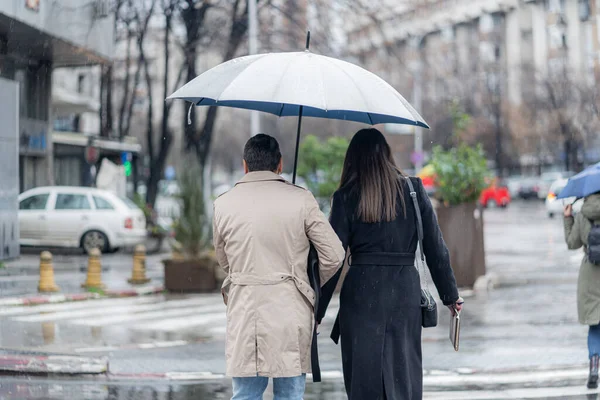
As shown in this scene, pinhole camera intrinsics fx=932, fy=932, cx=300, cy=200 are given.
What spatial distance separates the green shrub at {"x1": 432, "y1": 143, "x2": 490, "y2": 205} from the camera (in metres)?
14.5

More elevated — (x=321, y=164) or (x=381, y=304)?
(x=321, y=164)

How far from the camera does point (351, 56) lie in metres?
25.1

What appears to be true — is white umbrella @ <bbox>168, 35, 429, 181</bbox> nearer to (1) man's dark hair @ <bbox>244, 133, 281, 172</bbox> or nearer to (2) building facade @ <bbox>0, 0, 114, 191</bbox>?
(1) man's dark hair @ <bbox>244, 133, 281, 172</bbox>

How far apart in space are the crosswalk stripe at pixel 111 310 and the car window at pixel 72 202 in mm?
9169

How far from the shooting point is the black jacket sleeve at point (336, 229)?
482 cm

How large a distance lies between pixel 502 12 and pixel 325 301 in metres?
74.3

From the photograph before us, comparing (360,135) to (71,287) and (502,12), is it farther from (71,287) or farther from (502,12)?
(502,12)

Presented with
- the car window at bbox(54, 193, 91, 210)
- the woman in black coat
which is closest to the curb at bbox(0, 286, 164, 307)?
the car window at bbox(54, 193, 91, 210)

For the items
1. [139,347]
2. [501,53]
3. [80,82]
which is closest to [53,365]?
[139,347]

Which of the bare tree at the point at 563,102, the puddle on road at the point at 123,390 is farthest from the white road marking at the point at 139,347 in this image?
the bare tree at the point at 563,102

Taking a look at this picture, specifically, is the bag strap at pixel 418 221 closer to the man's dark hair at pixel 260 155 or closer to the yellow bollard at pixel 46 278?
the man's dark hair at pixel 260 155

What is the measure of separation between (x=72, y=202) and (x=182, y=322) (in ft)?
38.3

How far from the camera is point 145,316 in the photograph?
12.0 metres

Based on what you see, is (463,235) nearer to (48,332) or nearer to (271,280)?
(48,332)
